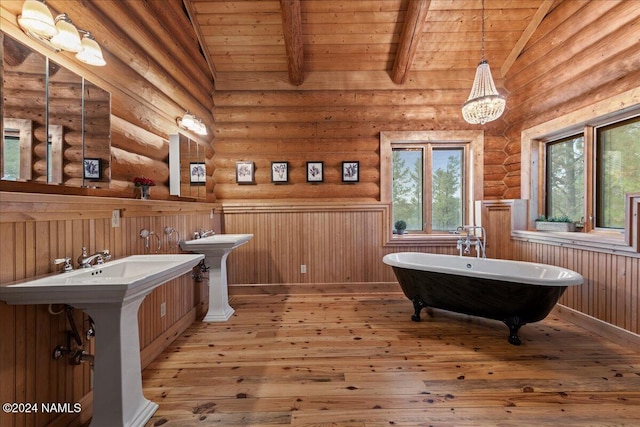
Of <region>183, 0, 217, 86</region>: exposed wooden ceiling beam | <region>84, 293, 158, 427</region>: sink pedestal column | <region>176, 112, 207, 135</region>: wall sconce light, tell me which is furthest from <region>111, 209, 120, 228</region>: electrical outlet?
<region>183, 0, 217, 86</region>: exposed wooden ceiling beam

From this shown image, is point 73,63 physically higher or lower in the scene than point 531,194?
higher

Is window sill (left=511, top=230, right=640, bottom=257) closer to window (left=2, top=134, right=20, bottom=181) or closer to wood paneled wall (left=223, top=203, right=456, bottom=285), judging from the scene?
wood paneled wall (left=223, top=203, right=456, bottom=285)

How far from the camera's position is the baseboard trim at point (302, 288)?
3.70 m

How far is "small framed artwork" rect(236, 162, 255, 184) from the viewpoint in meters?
3.73

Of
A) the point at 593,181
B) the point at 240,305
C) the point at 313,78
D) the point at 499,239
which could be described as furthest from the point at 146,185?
the point at 593,181

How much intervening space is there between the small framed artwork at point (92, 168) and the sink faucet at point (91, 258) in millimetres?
474

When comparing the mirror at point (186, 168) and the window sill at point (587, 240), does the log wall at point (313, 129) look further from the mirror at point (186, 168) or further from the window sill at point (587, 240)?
the window sill at point (587, 240)

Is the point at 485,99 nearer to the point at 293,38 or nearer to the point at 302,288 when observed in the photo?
the point at 293,38

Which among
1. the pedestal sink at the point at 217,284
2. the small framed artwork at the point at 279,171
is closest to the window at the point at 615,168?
the small framed artwork at the point at 279,171

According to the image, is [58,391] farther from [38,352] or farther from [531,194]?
[531,194]

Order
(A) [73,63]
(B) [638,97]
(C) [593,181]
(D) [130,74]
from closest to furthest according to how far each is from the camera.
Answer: (A) [73,63]
(D) [130,74]
(B) [638,97]
(C) [593,181]

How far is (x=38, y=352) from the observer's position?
1.31 m

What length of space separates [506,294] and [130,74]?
360 centimetres

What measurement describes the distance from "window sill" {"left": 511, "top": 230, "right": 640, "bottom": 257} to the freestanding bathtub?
408 mm
